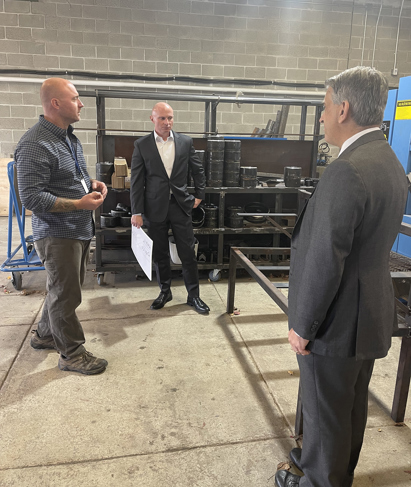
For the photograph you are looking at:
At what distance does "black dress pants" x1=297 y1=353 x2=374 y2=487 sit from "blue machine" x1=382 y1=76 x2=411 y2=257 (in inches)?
98.8

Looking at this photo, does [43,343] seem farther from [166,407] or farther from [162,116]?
[162,116]

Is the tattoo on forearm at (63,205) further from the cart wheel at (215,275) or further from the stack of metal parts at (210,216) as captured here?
the cart wheel at (215,275)

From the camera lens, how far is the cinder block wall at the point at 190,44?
635 centimetres

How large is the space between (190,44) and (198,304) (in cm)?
505

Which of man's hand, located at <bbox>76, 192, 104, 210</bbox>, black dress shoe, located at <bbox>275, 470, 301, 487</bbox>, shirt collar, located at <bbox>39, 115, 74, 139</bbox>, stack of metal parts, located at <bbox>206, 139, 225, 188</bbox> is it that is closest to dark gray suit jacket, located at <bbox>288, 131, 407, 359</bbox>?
black dress shoe, located at <bbox>275, 470, 301, 487</bbox>

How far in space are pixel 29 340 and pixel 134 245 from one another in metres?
1.07

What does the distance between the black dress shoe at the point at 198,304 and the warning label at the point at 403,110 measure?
8.12 ft

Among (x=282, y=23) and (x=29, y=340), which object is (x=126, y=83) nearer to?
(x=282, y=23)

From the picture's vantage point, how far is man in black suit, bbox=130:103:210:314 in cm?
325

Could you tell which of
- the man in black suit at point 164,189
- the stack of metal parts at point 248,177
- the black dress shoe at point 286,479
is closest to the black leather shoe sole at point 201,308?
the man in black suit at point 164,189

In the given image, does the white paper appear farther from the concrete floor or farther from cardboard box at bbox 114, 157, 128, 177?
cardboard box at bbox 114, 157, 128, 177

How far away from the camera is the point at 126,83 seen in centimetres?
658

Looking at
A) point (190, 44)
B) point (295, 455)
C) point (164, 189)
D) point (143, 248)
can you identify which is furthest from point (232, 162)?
point (190, 44)

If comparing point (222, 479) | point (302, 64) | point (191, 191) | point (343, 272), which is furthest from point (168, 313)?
point (302, 64)
